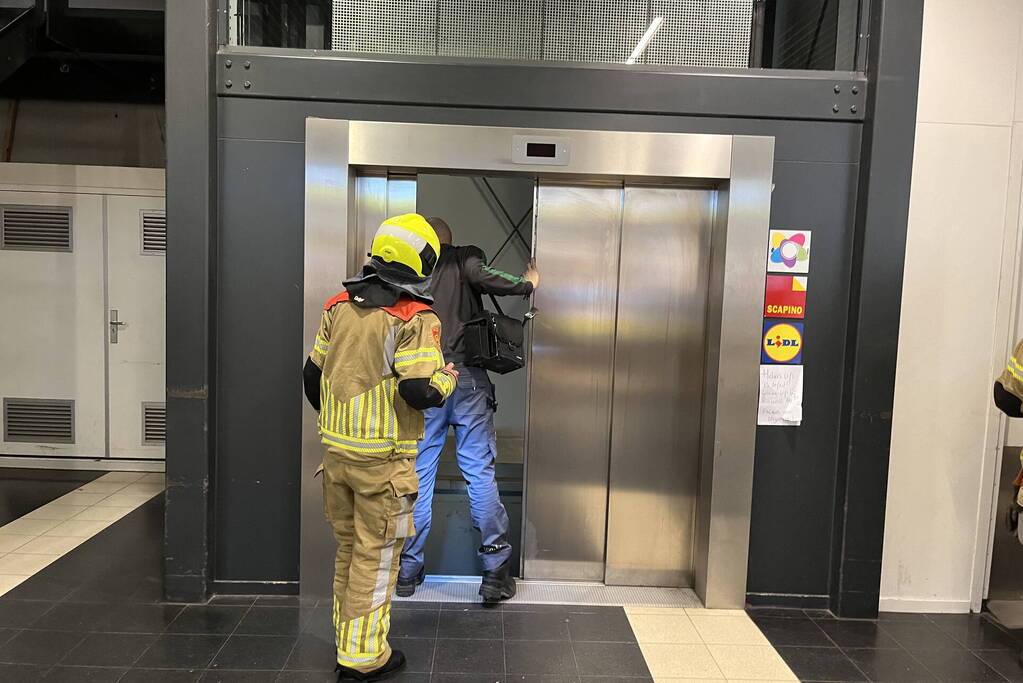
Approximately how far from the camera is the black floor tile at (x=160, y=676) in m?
2.57

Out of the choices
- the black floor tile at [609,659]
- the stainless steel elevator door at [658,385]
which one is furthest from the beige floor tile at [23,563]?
the stainless steel elevator door at [658,385]

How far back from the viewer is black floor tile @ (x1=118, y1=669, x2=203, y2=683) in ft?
8.43

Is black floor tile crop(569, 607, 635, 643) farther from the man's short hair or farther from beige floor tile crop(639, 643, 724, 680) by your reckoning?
the man's short hair

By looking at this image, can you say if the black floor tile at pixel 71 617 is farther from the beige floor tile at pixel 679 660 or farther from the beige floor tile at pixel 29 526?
the beige floor tile at pixel 679 660

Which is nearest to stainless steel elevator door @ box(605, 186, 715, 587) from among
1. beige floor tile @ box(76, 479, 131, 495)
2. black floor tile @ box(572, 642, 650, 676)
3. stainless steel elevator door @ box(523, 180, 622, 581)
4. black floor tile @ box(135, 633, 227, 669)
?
stainless steel elevator door @ box(523, 180, 622, 581)

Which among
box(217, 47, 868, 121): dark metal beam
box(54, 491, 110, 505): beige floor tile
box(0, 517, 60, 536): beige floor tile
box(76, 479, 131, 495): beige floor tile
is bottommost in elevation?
box(76, 479, 131, 495): beige floor tile

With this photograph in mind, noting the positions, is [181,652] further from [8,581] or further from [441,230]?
[441,230]

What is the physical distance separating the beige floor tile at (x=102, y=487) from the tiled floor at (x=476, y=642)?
1.59 meters

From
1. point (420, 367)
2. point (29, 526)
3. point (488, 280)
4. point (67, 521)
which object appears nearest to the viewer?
point (420, 367)

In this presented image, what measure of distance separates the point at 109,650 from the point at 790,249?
11.4 ft

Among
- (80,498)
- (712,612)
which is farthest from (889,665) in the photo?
(80,498)

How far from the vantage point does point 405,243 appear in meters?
2.50

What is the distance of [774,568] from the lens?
3430 millimetres

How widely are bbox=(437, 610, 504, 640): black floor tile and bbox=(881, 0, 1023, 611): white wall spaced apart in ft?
6.40
